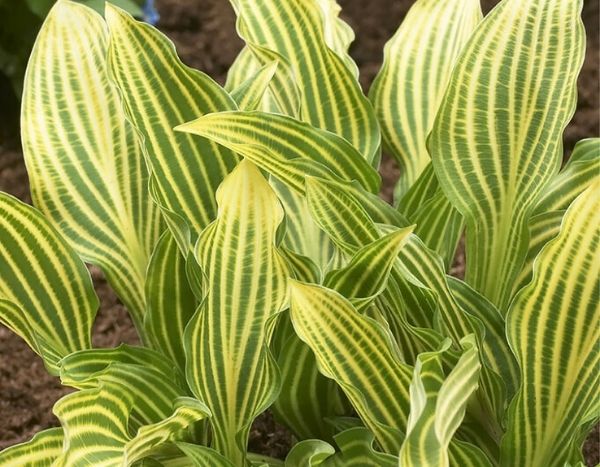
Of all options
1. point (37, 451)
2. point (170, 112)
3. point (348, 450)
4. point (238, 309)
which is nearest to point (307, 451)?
point (348, 450)

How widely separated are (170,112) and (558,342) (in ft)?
1.51

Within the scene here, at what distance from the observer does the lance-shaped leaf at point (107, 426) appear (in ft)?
2.97

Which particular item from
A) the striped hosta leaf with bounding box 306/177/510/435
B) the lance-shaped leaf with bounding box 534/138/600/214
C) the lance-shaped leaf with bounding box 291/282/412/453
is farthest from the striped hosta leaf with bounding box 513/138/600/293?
the lance-shaped leaf with bounding box 291/282/412/453

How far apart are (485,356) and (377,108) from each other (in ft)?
1.17

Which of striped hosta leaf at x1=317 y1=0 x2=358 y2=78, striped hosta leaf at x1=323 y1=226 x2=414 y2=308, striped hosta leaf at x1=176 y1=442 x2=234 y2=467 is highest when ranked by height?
striped hosta leaf at x1=317 y1=0 x2=358 y2=78

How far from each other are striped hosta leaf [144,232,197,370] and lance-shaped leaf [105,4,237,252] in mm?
35

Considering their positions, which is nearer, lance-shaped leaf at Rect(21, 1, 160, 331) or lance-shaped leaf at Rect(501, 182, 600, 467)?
lance-shaped leaf at Rect(501, 182, 600, 467)

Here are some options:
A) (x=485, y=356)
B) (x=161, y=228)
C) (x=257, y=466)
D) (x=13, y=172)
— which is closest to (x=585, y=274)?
(x=485, y=356)

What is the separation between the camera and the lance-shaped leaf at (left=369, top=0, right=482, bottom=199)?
129 centimetres

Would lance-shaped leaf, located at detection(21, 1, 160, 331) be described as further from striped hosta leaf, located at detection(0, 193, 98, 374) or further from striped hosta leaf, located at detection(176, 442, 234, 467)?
striped hosta leaf, located at detection(176, 442, 234, 467)

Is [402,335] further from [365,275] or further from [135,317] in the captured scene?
[135,317]

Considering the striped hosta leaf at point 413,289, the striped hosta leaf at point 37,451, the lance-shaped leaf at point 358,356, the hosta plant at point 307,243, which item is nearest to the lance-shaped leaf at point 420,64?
the hosta plant at point 307,243

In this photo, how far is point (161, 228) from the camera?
1.22 m

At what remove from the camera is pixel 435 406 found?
0.85m
